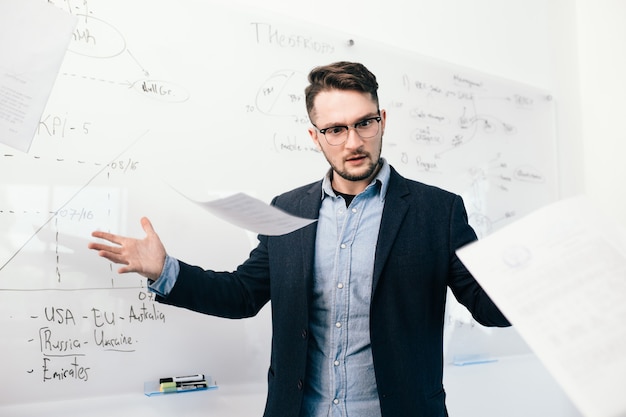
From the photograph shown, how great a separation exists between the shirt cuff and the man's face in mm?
490

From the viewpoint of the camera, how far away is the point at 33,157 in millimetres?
1413

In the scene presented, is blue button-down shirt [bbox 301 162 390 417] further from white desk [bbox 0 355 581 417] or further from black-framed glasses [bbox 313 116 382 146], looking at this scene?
white desk [bbox 0 355 581 417]

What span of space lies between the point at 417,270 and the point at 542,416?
1.63m

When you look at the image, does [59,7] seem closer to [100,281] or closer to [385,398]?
[100,281]

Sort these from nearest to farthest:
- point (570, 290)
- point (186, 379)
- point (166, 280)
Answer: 1. point (570, 290)
2. point (166, 280)
3. point (186, 379)

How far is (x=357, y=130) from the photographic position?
4.31ft

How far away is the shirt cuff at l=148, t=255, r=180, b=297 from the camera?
3.80 ft

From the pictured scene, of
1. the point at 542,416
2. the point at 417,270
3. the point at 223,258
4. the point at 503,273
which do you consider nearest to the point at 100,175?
the point at 223,258

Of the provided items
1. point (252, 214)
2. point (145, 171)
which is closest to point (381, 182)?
point (252, 214)

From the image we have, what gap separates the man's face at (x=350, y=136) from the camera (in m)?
1.31

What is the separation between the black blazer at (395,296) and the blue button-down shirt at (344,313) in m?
0.03

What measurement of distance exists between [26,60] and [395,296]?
107 cm

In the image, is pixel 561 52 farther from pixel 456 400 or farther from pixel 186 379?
pixel 186 379

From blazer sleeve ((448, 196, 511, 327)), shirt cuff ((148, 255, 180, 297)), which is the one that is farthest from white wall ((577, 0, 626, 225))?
shirt cuff ((148, 255, 180, 297))
